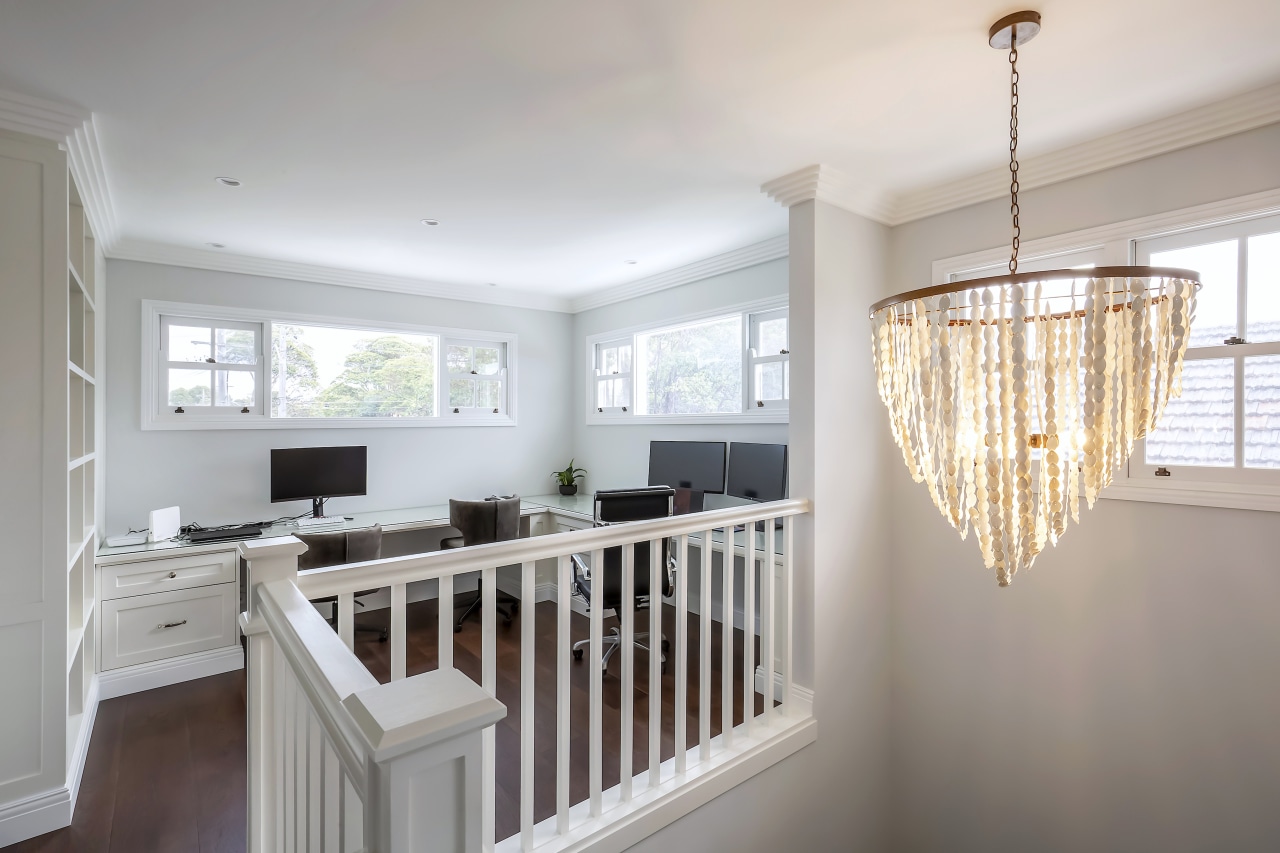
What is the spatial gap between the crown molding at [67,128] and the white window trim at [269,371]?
1.28 m

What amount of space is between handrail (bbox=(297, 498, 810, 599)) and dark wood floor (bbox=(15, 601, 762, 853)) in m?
1.14

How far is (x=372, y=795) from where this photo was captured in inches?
25.3

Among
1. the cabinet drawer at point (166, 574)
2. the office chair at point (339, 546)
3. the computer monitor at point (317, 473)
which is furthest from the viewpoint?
the computer monitor at point (317, 473)

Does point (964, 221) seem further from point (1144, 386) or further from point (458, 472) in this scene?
point (458, 472)

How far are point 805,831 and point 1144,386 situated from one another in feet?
6.84

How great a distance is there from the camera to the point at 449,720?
653 mm

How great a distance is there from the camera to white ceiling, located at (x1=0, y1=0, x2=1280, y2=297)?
5.12 ft

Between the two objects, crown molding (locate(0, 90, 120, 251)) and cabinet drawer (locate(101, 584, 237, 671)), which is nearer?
crown molding (locate(0, 90, 120, 251))

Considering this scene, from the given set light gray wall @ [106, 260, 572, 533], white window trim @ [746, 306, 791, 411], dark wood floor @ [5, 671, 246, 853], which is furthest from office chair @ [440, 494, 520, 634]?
white window trim @ [746, 306, 791, 411]

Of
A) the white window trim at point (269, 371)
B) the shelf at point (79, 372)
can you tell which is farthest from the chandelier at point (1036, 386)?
the white window trim at point (269, 371)

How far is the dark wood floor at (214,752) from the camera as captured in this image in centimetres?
223

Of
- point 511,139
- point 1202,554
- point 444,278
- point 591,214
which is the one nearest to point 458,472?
point 444,278

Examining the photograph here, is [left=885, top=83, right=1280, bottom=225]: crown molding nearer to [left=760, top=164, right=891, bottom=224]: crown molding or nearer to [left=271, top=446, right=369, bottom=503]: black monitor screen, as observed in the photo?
[left=760, top=164, right=891, bottom=224]: crown molding

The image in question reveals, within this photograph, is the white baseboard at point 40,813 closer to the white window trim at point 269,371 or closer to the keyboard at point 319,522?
the keyboard at point 319,522
